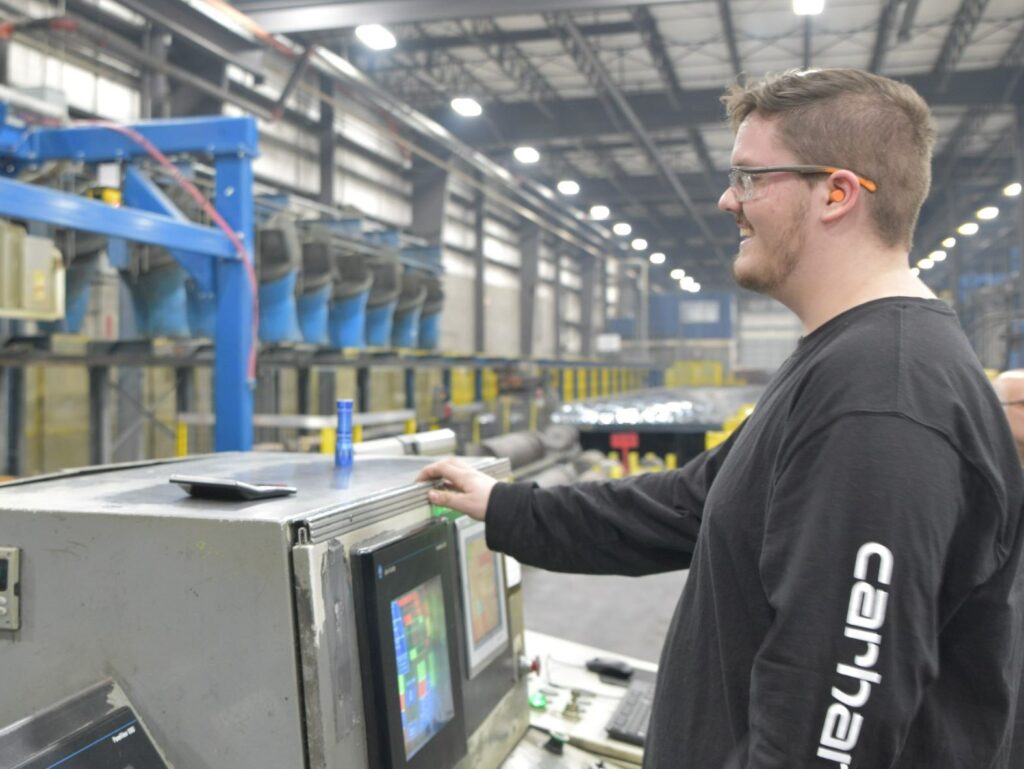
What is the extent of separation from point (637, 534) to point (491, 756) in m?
0.45

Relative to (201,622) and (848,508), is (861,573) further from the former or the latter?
(201,622)

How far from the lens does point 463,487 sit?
4.50 feet

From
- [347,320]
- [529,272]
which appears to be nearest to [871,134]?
[347,320]

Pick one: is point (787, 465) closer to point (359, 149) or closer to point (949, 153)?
point (359, 149)

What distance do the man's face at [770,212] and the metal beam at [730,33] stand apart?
789cm

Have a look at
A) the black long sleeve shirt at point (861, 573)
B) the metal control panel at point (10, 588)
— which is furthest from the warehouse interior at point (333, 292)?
the black long sleeve shirt at point (861, 573)

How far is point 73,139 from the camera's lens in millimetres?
3295

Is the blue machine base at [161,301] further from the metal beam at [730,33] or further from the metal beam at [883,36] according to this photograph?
the metal beam at [883,36]

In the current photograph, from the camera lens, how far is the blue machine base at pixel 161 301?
455cm

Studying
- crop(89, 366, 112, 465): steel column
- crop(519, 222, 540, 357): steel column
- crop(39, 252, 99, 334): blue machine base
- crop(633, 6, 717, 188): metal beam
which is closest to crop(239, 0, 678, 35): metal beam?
crop(633, 6, 717, 188): metal beam

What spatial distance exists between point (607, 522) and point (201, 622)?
714mm

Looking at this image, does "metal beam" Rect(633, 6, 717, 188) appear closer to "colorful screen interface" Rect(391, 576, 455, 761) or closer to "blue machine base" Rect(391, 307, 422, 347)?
"blue machine base" Rect(391, 307, 422, 347)

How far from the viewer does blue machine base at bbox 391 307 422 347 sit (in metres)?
7.38

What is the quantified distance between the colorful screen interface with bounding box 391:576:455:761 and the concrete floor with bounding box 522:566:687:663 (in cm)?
266
